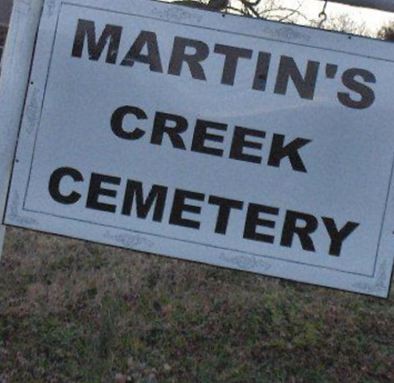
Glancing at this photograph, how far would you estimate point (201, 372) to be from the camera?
4910 millimetres

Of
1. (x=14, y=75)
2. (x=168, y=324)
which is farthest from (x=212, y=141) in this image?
(x=168, y=324)

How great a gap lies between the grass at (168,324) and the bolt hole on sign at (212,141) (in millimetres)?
1719

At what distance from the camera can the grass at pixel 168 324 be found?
4.93m

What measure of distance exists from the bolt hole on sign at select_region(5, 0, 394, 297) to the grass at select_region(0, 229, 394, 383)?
172 cm

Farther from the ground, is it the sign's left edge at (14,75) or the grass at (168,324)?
the sign's left edge at (14,75)

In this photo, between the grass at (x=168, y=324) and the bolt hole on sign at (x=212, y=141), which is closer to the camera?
the bolt hole on sign at (x=212, y=141)

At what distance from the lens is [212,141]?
134 inches

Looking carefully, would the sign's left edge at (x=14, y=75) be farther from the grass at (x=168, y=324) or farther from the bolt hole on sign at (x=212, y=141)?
→ the grass at (x=168, y=324)

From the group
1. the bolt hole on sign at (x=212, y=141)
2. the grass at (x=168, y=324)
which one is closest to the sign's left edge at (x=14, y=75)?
the bolt hole on sign at (x=212, y=141)

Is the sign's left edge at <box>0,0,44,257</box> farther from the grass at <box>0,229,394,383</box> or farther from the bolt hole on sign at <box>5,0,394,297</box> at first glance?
the grass at <box>0,229,394,383</box>

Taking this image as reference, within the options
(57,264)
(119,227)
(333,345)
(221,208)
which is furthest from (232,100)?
(57,264)

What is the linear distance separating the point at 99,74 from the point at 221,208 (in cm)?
79

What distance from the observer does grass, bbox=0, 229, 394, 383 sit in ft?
16.2

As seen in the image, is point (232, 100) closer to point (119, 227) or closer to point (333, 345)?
point (119, 227)
